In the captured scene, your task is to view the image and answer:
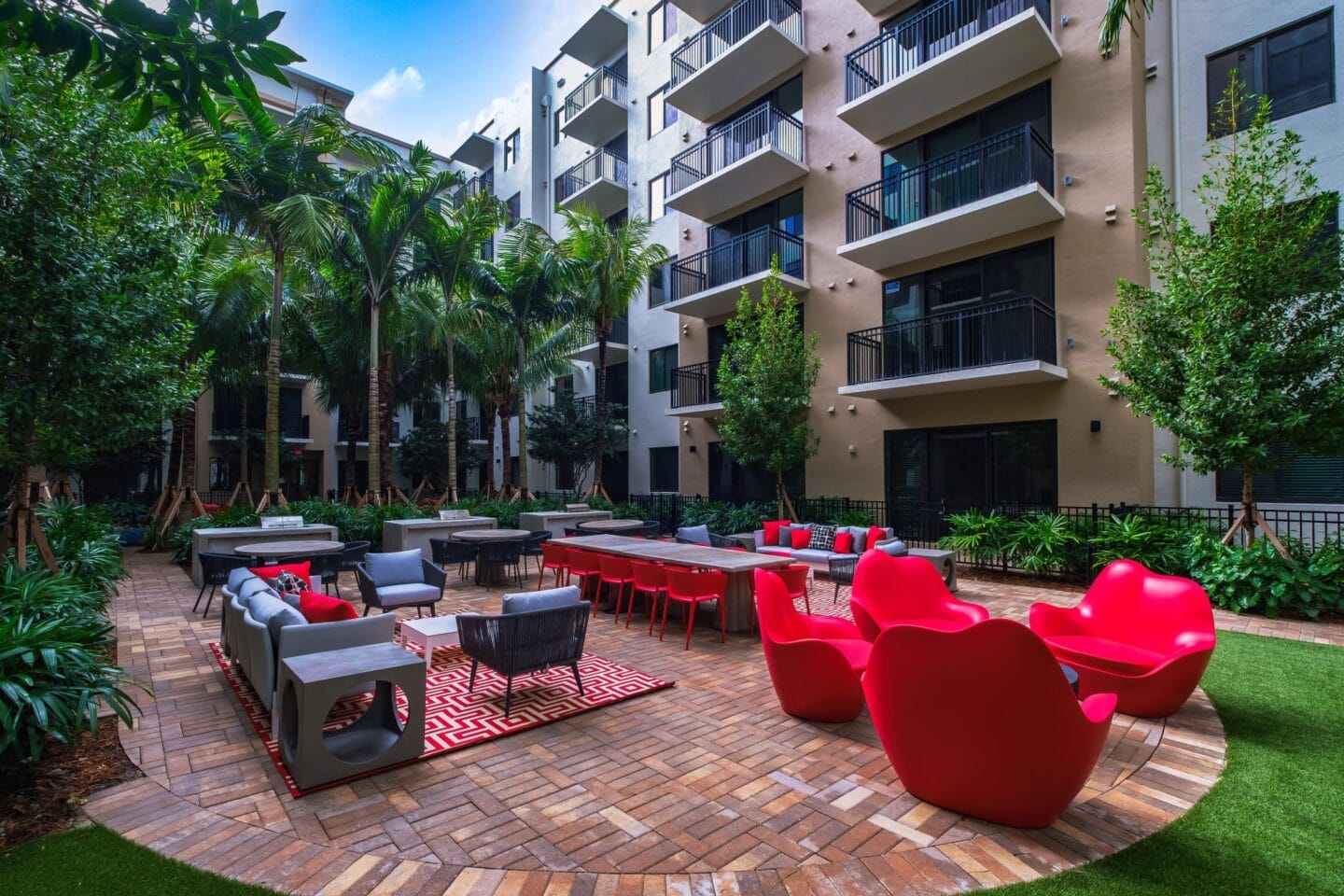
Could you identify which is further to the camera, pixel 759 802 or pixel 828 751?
pixel 828 751

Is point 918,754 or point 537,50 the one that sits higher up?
point 537,50

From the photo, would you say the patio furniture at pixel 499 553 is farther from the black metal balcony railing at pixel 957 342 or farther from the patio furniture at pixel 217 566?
the black metal balcony railing at pixel 957 342

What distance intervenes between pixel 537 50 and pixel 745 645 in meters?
26.4

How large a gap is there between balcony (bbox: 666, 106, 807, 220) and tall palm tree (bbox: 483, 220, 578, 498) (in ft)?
11.8

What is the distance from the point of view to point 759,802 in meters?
3.44

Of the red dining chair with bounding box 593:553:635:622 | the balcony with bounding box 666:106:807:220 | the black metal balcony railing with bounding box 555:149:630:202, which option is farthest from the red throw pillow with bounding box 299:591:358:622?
the black metal balcony railing with bounding box 555:149:630:202

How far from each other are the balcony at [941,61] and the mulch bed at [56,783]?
14393mm

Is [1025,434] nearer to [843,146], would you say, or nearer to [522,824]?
[843,146]

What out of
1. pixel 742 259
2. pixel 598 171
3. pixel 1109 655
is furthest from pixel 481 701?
pixel 598 171

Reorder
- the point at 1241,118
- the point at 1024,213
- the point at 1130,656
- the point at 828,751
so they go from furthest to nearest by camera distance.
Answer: the point at 1024,213
the point at 1241,118
the point at 1130,656
the point at 828,751

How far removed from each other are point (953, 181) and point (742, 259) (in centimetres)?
533

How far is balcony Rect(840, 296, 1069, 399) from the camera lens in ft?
36.1

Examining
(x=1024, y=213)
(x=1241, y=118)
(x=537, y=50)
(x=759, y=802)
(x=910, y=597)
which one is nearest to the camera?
(x=759, y=802)

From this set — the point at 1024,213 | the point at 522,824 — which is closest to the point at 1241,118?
the point at 1024,213
